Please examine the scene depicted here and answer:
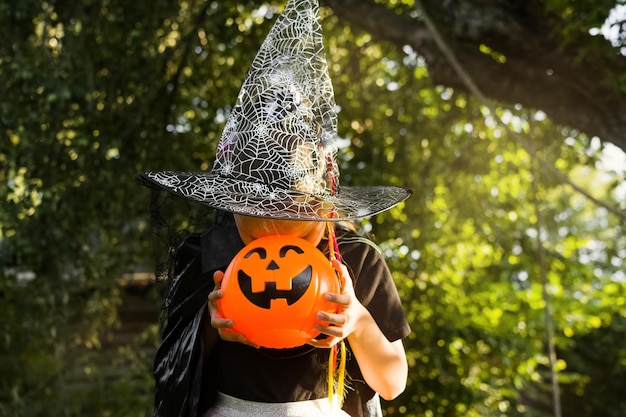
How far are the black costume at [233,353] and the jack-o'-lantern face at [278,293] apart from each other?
0.18 meters

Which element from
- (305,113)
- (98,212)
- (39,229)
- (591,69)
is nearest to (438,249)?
(591,69)

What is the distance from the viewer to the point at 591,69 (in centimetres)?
274

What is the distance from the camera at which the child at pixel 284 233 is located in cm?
140

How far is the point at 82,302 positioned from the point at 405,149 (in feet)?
7.20

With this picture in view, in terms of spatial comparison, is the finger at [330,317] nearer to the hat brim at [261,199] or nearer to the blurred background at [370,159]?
the hat brim at [261,199]

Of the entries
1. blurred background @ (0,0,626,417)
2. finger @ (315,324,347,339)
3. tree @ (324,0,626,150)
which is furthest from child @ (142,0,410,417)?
tree @ (324,0,626,150)

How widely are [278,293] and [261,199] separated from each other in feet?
0.64

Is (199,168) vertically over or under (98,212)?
over

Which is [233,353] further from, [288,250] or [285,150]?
[285,150]

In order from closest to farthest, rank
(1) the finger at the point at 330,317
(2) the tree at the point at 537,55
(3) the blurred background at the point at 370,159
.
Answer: (1) the finger at the point at 330,317, (2) the tree at the point at 537,55, (3) the blurred background at the point at 370,159

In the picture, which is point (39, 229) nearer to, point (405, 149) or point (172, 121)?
point (172, 121)

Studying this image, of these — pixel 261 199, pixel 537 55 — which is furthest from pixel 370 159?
pixel 261 199

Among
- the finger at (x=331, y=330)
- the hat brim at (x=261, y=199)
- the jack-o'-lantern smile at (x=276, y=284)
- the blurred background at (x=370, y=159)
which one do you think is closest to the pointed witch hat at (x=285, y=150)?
the hat brim at (x=261, y=199)

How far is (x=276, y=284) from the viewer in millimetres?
1333
